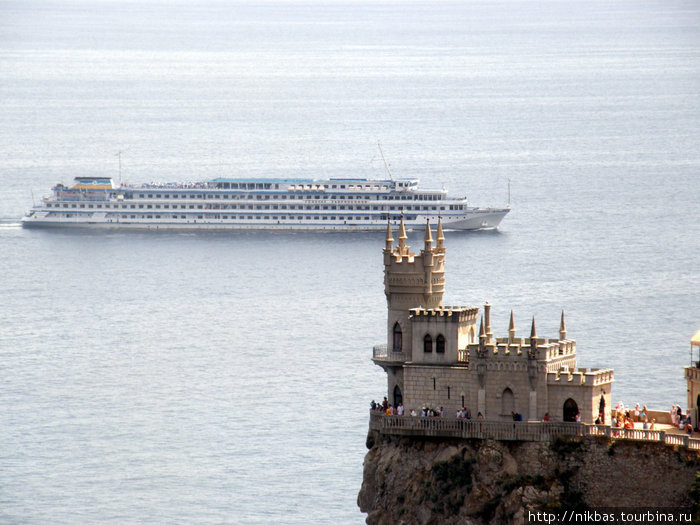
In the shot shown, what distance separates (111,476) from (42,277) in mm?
69253

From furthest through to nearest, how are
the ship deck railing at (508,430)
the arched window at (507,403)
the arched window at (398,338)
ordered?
the arched window at (398,338)
the arched window at (507,403)
the ship deck railing at (508,430)

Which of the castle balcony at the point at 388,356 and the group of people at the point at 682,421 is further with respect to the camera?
the castle balcony at the point at 388,356

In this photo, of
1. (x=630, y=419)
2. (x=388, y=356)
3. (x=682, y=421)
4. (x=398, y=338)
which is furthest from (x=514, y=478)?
(x=398, y=338)

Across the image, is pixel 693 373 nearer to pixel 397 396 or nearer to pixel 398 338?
pixel 397 396

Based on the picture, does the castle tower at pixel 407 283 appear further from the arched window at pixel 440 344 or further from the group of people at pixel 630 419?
the group of people at pixel 630 419

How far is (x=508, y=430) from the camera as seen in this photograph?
74.4 m

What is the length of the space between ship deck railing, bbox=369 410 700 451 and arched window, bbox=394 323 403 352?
3.15m

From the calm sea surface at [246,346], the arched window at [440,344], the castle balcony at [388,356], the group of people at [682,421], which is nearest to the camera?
the group of people at [682,421]

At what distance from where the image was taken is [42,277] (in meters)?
172

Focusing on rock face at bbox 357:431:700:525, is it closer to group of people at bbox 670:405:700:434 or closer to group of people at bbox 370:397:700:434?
group of people at bbox 370:397:700:434

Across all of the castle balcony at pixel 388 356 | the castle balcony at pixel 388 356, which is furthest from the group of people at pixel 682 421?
the castle balcony at pixel 388 356

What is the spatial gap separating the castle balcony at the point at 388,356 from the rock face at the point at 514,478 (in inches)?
132

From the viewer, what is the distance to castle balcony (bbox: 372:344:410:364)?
261ft

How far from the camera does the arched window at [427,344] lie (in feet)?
256
